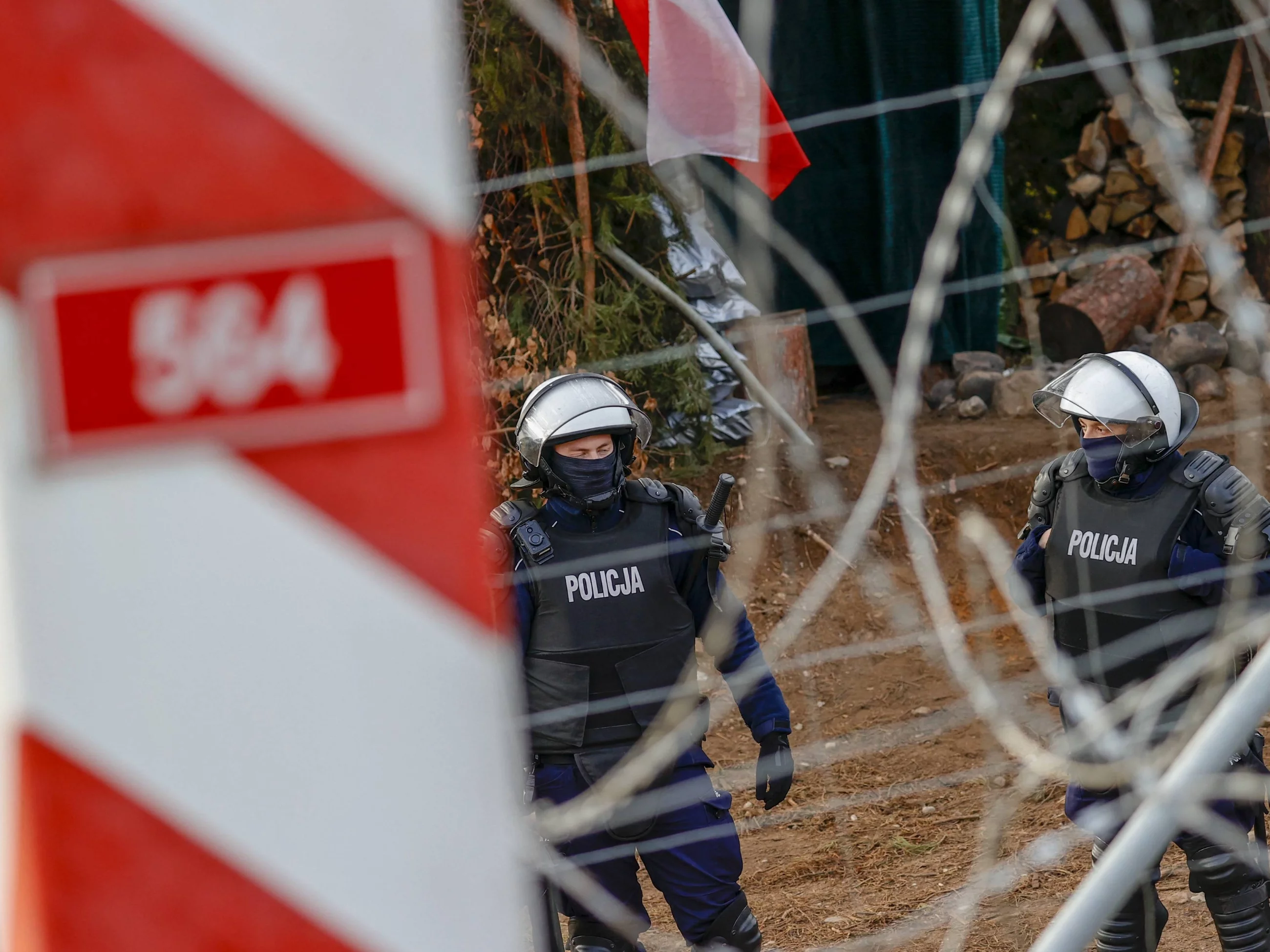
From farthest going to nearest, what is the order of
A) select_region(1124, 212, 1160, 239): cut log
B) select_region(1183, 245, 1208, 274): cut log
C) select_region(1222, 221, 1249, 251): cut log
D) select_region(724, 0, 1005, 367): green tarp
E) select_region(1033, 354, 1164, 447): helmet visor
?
select_region(1124, 212, 1160, 239): cut log
select_region(1183, 245, 1208, 274): cut log
select_region(1222, 221, 1249, 251): cut log
select_region(724, 0, 1005, 367): green tarp
select_region(1033, 354, 1164, 447): helmet visor

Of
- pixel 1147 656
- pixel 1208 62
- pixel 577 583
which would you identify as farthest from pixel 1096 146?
pixel 577 583

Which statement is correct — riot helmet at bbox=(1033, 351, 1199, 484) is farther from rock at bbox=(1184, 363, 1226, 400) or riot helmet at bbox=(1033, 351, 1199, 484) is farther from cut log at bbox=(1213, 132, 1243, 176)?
cut log at bbox=(1213, 132, 1243, 176)

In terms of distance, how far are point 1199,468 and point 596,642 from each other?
5.55 ft

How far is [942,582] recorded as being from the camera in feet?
16.5

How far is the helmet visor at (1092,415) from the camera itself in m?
3.81

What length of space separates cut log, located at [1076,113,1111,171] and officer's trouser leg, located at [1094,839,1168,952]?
8192 mm

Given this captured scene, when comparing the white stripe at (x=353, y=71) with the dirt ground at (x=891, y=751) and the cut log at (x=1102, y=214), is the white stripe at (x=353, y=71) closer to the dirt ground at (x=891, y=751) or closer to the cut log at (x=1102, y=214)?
the dirt ground at (x=891, y=751)

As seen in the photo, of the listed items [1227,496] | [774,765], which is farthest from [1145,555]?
[774,765]

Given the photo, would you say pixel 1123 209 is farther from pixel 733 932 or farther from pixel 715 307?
pixel 733 932

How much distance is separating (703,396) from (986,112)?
6.17m

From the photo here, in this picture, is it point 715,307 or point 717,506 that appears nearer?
point 717,506

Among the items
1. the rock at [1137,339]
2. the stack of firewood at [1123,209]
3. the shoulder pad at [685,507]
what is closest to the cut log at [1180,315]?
the stack of firewood at [1123,209]

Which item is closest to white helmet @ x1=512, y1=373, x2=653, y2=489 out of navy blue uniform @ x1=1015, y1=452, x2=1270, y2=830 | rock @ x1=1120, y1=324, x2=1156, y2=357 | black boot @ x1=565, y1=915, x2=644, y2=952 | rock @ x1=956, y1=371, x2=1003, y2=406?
black boot @ x1=565, y1=915, x2=644, y2=952

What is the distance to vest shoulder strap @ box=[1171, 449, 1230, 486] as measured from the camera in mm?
3730
